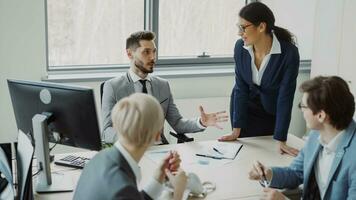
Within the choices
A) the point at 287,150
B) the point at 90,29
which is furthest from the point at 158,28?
the point at 287,150

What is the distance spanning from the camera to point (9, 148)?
6.49 feet

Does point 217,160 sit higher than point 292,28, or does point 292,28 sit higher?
point 292,28

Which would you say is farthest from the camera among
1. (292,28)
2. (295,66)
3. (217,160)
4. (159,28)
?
(292,28)

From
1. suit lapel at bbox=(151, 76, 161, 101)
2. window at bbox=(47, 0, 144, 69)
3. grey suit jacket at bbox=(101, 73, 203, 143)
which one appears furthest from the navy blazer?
window at bbox=(47, 0, 144, 69)

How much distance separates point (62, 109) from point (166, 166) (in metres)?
0.52

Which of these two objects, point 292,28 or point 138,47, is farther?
point 292,28

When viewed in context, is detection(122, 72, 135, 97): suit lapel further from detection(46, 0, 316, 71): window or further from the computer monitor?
detection(46, 0, 316, 71): window

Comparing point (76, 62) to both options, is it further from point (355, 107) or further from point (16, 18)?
point (355, 107)

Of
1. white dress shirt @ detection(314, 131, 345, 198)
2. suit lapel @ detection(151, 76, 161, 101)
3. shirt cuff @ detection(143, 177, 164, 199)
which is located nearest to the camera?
shirt cuff @ detection(143, 177, 164, 199)

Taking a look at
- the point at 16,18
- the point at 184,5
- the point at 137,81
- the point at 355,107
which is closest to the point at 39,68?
the point at 16,18

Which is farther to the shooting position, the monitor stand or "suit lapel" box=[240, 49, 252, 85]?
"suit lapel" box=[240, 49, 252, 85]

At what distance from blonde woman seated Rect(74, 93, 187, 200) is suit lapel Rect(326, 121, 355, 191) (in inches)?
31.3

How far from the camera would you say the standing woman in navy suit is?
2.71 metres

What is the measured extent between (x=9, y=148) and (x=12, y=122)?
1567 mm
